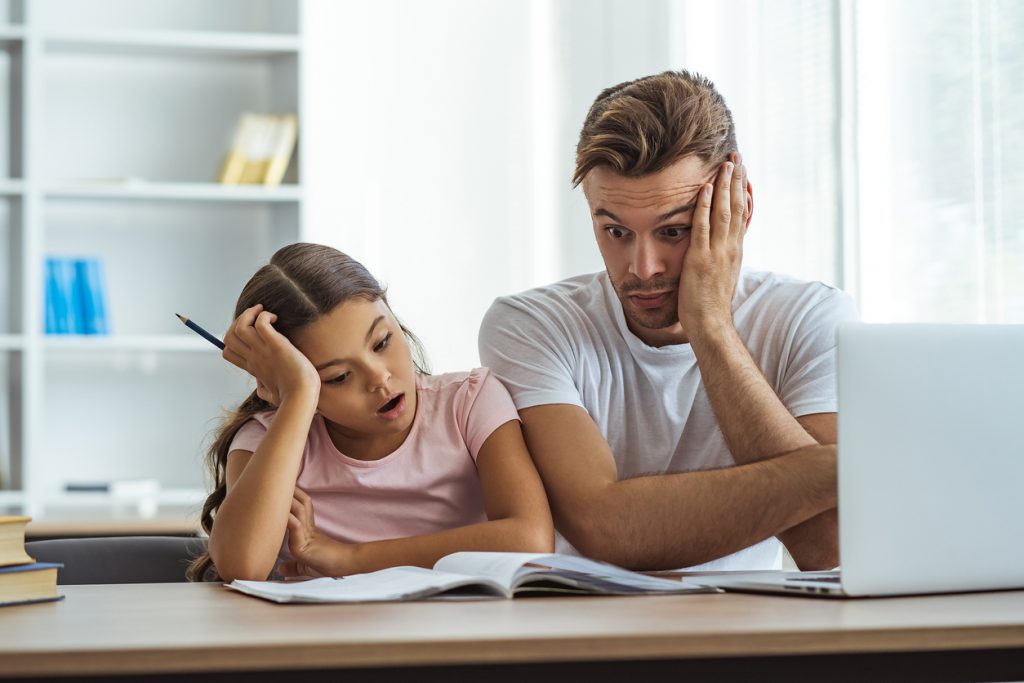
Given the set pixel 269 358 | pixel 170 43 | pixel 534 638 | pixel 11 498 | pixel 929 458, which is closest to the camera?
pixel 534 638

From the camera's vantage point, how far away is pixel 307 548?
1.31 m

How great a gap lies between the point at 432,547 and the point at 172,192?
2.61m

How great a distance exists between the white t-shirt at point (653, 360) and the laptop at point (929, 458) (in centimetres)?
64

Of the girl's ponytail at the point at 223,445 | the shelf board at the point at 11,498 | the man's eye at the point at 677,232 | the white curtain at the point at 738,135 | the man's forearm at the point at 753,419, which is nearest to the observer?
the man's forearm at the point at 753,419

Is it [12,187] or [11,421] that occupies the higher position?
[12,187]

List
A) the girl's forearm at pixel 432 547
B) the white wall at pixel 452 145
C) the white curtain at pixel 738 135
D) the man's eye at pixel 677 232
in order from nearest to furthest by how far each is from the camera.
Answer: the girl's forearm at pixel 432 547 → the man's eye at pixel 677 232 → the white curtain at pixel 738 135 → the white wall at pixel 452 145

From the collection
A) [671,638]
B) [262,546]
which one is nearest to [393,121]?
[262,546]

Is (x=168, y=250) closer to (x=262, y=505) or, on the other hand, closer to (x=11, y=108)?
(x=11, y=108)

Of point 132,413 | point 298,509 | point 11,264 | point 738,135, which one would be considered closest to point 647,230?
point 298,509

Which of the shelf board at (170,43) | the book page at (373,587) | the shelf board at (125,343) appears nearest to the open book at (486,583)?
the book page at (373,587)

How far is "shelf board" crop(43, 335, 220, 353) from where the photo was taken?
11.5 feet

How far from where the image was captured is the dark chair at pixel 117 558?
1.65 m

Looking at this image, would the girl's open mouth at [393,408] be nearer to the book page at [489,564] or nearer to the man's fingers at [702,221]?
the book page at [489,564]

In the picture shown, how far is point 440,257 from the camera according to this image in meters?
4.16
